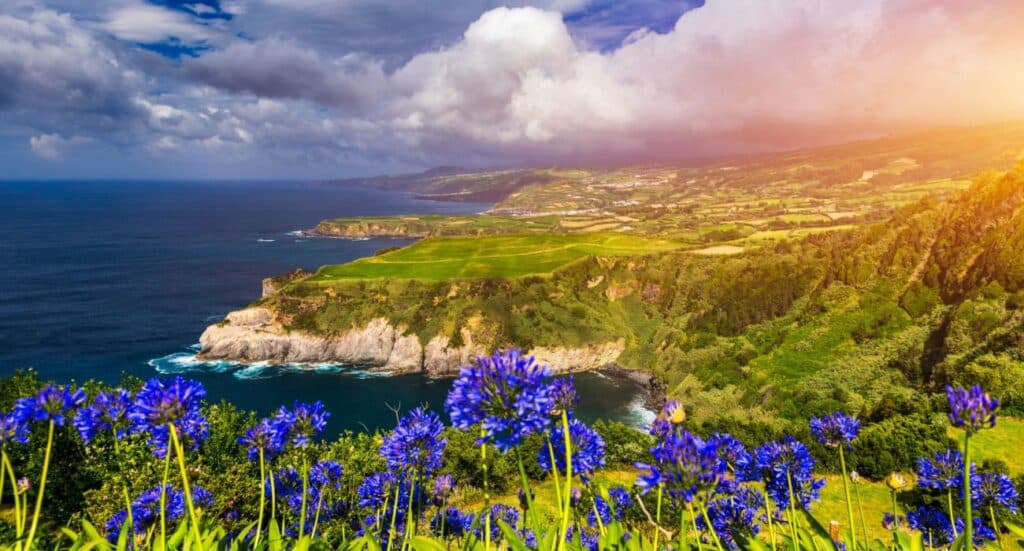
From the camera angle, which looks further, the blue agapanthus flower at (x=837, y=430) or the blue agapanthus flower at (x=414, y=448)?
the blue agapanthus flower at (x=837, y=430)

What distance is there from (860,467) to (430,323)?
3391 inches

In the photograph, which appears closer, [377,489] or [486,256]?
[377,489]

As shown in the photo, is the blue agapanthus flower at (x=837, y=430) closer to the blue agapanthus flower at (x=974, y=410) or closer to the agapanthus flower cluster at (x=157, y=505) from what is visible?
the blue agapanthus flower at (x=974, y=410)

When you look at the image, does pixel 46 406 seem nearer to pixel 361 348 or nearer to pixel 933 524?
pixel 933 524

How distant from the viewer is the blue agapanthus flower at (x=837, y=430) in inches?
250

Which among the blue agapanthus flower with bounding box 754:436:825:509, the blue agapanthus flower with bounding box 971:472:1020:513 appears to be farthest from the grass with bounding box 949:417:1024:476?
the blue agapanthus flower with bounding box 754:436:825:509

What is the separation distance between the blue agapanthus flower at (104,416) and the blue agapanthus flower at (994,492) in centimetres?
1033

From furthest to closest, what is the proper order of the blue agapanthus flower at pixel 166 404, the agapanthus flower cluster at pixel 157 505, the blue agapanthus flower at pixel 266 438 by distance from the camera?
the agapanthus flower cluster at pixel 157 505 → the blue agapanthus flower at pixel 266 438 → the blue agapanthus flower at pixel 166 404

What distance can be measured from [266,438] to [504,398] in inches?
128

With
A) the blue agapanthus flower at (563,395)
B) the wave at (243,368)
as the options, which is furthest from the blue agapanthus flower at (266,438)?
the wave at (243,368)

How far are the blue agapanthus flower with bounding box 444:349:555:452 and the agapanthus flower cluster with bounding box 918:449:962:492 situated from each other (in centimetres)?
566

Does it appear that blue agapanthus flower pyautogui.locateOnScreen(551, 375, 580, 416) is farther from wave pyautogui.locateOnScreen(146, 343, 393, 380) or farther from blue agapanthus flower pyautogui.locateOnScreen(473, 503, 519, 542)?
wave pyautogui.locateOnScreen(146, 343, 393, 380)

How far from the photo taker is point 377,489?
7.05 metres

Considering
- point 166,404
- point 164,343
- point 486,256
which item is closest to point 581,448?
point 166,404
